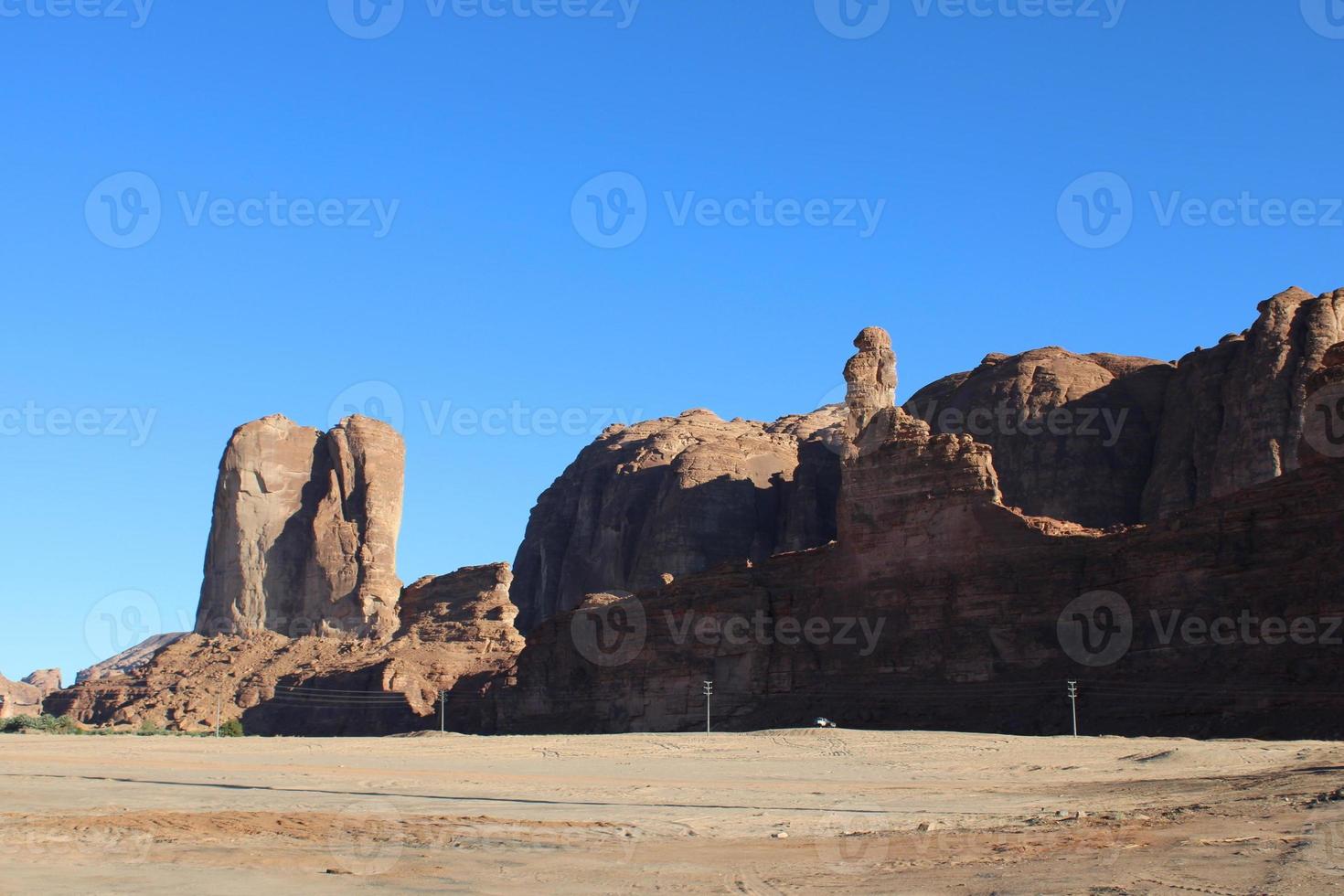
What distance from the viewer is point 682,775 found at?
92.9 feet

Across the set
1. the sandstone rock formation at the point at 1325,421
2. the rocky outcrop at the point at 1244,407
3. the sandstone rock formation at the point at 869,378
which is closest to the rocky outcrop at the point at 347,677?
the sandstone rock formation at the point at 869,378

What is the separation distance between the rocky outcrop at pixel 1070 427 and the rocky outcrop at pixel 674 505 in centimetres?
1303

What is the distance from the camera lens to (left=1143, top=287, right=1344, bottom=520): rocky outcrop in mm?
75188

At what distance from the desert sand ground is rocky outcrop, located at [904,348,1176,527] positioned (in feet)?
182

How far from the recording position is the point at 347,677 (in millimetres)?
75750

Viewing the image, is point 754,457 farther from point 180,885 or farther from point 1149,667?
point 180,885

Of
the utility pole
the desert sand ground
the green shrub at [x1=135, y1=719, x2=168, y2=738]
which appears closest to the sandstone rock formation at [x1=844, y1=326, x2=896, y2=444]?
the utility pole

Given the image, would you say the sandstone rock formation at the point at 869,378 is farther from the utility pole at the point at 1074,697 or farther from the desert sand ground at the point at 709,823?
the desert sand ground at the point at 709,823

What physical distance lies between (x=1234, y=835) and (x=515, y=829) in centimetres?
814

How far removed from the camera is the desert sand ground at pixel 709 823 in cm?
1349

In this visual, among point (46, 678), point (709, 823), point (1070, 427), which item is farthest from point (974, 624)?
point (46, 678)

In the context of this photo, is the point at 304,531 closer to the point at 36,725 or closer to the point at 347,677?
the point at 347,677

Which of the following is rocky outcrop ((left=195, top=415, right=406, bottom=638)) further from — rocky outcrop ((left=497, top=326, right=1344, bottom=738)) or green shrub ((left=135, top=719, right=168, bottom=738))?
rocky outcrop ((left=497, top=326, right=1344, bottom=738))

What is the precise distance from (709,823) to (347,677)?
59627 millimetres
